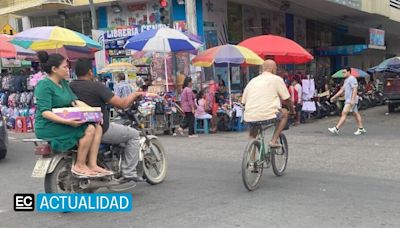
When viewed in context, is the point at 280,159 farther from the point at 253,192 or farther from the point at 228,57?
the point at 228,57

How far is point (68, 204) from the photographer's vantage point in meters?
5.74

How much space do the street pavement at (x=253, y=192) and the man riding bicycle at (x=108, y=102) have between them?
510 millimetres

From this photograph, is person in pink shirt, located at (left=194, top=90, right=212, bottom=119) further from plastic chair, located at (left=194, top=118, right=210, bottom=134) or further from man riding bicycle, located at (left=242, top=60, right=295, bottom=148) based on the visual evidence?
man riding bicycle, located at (left=242, top=60, right=295, bottom=148)

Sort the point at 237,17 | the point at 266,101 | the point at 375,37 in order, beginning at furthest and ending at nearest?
the point at 375,37 < the point at 237,17 < the point at 266,101

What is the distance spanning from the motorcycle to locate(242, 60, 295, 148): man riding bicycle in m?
1.49

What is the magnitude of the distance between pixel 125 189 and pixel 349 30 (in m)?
32.0

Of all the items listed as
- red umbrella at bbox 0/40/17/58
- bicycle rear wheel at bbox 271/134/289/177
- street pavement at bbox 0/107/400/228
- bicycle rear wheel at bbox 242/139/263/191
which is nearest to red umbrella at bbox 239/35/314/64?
street pavement at bbox 0/107/400/228

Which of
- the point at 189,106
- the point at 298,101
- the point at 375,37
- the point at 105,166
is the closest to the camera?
the point at 105,166

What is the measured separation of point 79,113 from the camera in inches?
227

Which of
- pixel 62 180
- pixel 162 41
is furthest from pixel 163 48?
pixel 62 180

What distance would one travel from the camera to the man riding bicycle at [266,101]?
7305 mm

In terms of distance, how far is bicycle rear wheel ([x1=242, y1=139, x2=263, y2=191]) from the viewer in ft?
22.3

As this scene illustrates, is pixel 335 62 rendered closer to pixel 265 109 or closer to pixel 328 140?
pixel 328 140

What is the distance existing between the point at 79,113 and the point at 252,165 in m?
2.56
